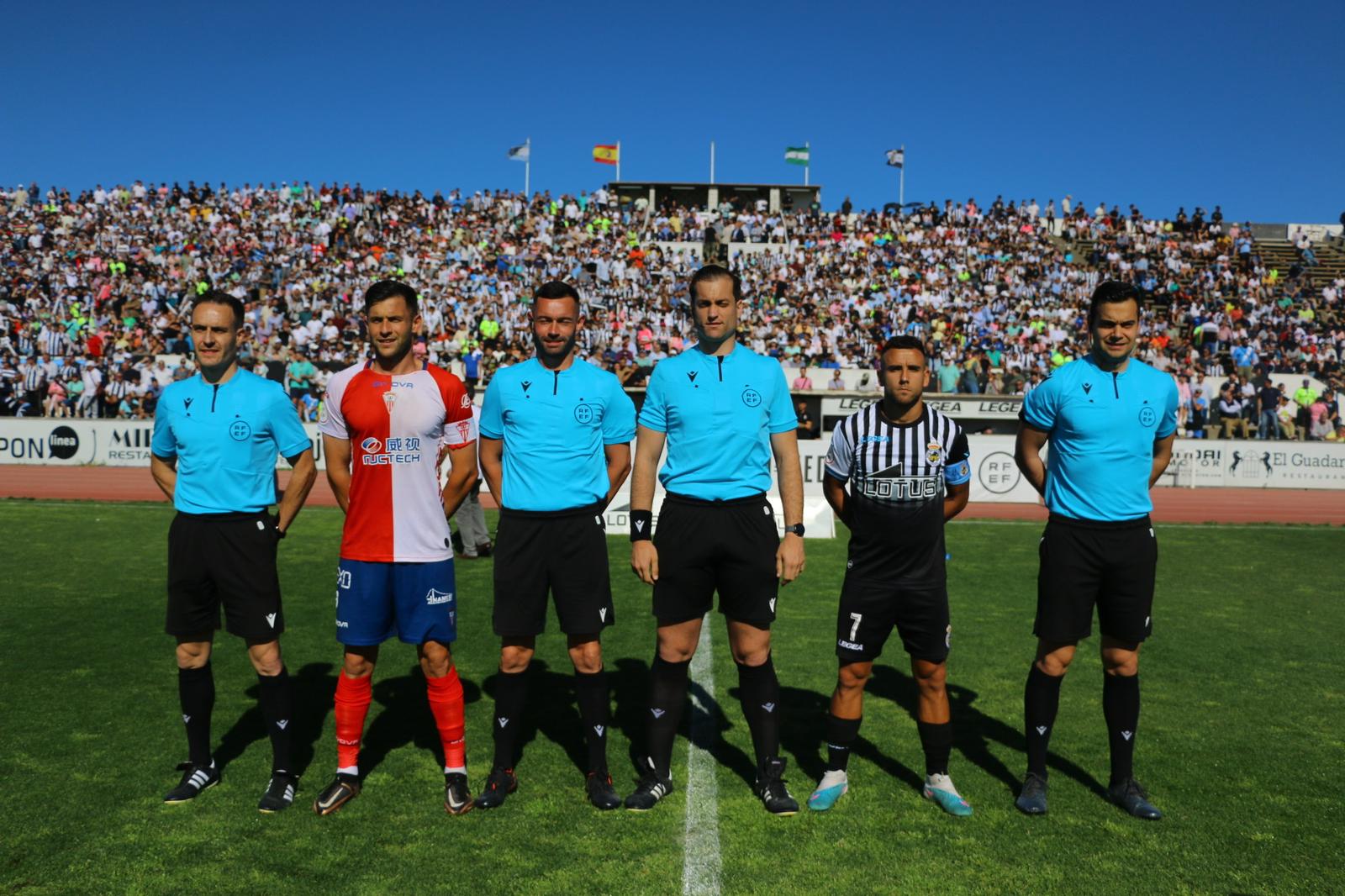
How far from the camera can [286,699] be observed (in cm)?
468

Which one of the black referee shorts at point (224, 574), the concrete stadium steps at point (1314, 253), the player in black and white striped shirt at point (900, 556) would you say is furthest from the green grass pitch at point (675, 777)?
the concrete stadium steps at point (1314, 253)

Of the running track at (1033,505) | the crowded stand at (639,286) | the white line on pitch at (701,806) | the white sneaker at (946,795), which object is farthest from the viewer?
the crowded stand at (639,286)

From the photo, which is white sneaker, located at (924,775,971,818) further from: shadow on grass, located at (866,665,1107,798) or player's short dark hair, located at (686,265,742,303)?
player's short dark hair, located at (686,265,742,303)

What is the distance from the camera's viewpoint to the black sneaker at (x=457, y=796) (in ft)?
14.3

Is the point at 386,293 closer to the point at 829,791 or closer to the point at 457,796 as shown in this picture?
the point at 457,796

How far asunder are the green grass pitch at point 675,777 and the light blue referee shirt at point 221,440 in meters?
1.42

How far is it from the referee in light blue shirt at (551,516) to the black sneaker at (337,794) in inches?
24.4

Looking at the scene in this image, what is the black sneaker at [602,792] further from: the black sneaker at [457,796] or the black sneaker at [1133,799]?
the black sneaker at [1133,799]

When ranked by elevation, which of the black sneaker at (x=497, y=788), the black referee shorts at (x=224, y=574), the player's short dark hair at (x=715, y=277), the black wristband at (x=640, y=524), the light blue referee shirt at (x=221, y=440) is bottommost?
the black sneaker at (x=497, y=788)

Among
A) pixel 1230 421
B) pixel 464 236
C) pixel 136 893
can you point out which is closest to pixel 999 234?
pixel 1230 421

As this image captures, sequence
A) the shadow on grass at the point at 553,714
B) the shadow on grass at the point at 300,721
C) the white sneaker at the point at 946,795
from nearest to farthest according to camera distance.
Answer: the white sneaker at the point at 946,795
the shadow on grass at the point at 300,721
the shadow on grass at the point at 553,714

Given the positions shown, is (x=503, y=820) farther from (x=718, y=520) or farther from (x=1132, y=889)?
(x=1132, y=889)

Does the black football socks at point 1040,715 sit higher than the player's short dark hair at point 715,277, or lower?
lower

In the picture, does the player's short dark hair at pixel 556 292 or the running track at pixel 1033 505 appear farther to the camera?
the running track at pixel 1033 505
